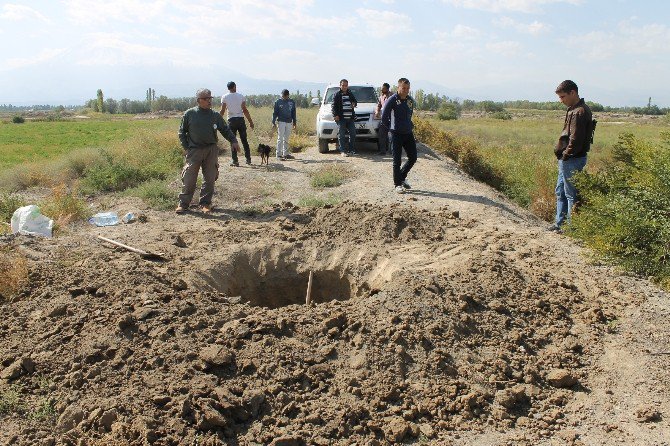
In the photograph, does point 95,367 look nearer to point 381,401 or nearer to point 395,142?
point 381,401

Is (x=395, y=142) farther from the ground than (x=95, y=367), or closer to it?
farther from the ground

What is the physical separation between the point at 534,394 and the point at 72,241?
18.5ft

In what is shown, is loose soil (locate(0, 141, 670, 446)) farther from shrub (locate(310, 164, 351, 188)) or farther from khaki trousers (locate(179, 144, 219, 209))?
shrub (locate(310, 164, 351, 188))

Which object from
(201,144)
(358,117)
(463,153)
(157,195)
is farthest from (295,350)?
(463,153)

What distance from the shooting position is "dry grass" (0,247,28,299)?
17.3 feet

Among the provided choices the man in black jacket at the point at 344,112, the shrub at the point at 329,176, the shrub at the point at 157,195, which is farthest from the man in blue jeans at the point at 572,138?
the man in black jacket at the point at 344,112

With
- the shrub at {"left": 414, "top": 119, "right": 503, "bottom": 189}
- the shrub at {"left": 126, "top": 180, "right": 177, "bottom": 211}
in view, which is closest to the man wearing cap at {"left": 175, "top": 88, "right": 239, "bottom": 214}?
the shrub at {"left": 126, "top": 180, "right": 177, "bottom": 211}

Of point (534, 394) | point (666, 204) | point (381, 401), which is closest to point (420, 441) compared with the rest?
point (381, 401)

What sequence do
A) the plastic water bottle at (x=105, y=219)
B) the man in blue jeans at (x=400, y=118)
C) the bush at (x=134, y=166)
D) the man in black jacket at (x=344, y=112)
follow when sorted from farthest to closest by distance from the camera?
the man in black jacket at (x=344, y=112) < the bush at (x=134, y=166) < the man in blue jeans at (x=400, y=118) < the plastic water bottle at (x=105, y=219)

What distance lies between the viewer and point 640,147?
673 cm

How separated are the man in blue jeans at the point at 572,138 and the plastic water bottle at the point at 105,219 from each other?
613 centimetres

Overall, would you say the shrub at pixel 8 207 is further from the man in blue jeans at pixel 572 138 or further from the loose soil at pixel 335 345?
the man in blue jeans at pixel 572 138

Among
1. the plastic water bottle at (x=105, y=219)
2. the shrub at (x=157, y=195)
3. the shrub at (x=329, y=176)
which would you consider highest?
the shrub at (x=329, y=176)

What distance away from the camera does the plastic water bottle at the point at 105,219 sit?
25.7 feet
